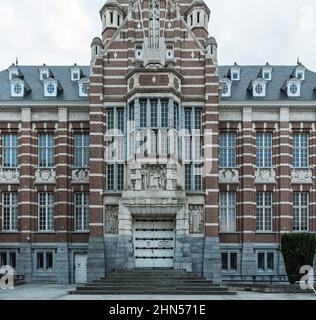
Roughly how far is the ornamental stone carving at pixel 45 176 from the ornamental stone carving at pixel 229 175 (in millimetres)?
11905

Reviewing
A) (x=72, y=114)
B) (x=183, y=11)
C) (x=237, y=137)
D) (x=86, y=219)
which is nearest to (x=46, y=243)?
(x=86, y=219)

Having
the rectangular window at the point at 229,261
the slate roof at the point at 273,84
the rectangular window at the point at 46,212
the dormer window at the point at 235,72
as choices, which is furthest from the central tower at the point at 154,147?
the dormer window at the point at 235,72

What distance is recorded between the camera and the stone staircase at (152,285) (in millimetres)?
30542

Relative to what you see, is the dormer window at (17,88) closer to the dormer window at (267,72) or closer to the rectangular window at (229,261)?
the dormer window at (267,72)

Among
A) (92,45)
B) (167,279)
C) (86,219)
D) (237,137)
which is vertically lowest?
(167,279)

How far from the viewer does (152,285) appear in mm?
31625

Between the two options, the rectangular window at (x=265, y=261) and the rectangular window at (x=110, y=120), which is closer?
the rectangular window at (x=110, y=120)

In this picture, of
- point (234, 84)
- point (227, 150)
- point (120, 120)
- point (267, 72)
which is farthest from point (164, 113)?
point (267, 72)

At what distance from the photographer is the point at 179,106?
37594 mm

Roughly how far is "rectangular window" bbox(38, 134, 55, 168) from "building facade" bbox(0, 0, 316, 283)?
0.08m

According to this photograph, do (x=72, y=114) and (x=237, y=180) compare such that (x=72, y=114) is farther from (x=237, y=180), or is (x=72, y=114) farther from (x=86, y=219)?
(x=237, y=180)

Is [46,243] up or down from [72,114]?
down

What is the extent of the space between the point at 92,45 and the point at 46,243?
46.6ft

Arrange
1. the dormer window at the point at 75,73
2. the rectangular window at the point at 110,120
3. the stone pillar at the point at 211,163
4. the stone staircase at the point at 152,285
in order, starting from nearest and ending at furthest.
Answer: the stone staircase at the point at 152,285 → the stone pillar at the point at 211,163 → the rectangular window at the point at 110,120 → the dormer window at the point at 75,73
